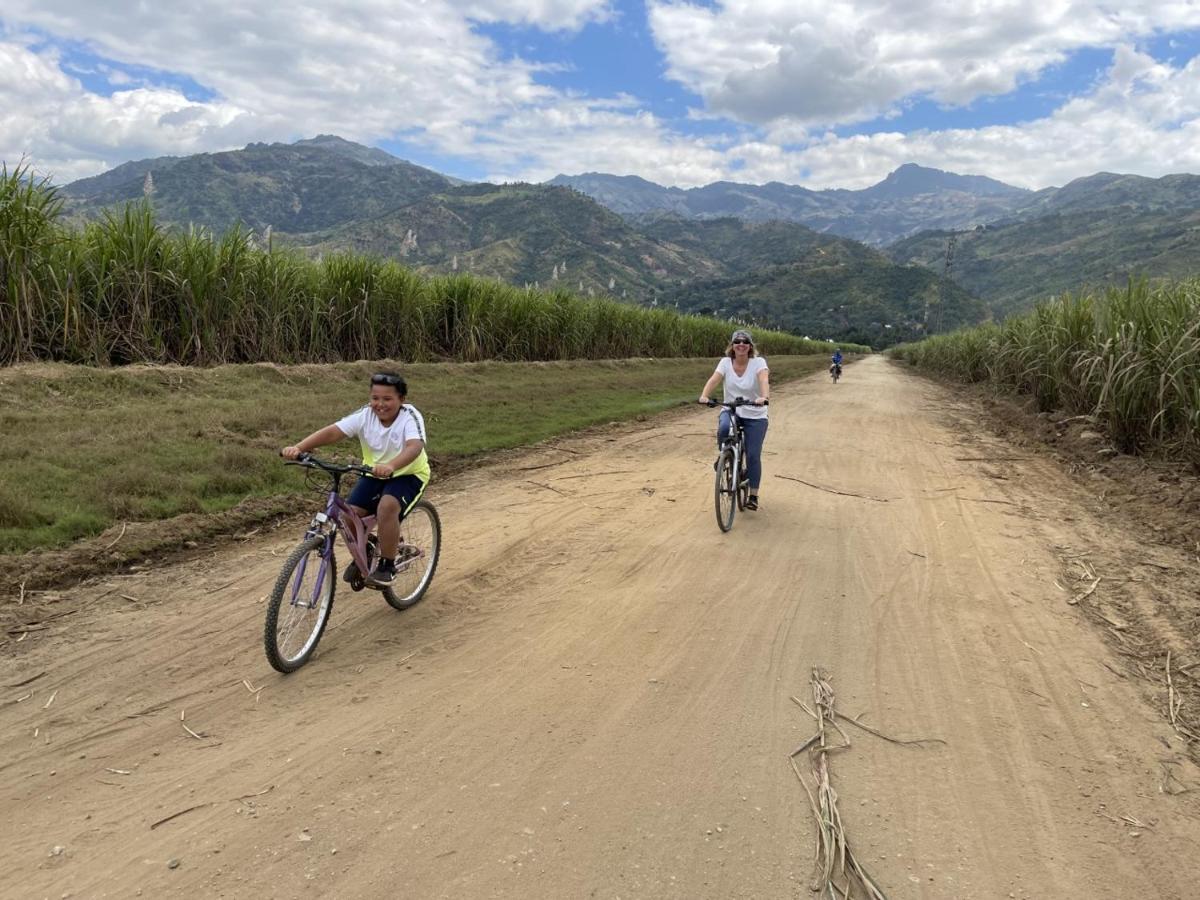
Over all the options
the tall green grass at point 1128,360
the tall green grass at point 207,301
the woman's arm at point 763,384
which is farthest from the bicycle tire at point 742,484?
the tall green grass at point 207,301

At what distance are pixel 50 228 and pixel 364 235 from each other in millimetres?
131874

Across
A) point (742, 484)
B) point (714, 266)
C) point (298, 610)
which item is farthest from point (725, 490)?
point (714, 266)

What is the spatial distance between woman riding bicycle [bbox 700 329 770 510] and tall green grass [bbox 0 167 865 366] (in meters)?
9.87

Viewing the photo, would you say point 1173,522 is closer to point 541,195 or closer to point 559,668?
point 559,668

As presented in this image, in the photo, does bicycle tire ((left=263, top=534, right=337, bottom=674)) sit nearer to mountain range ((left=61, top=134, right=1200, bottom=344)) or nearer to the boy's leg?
the boy's leg

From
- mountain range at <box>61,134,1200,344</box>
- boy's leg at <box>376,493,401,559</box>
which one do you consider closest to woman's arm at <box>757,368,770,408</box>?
boy's leg at <box>376,493,401,559</box>

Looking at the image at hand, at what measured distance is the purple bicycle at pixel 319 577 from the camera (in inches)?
141

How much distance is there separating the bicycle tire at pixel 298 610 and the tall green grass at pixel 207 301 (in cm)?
907

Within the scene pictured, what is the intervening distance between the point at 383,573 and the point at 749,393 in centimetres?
424

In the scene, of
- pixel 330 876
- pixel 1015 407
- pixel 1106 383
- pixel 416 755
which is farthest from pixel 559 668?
pixel 1015 407

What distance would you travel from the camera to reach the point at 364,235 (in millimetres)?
130625

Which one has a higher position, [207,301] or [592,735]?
[207,301]

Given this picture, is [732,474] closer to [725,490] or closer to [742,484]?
[725,490]

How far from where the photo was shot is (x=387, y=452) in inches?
169
